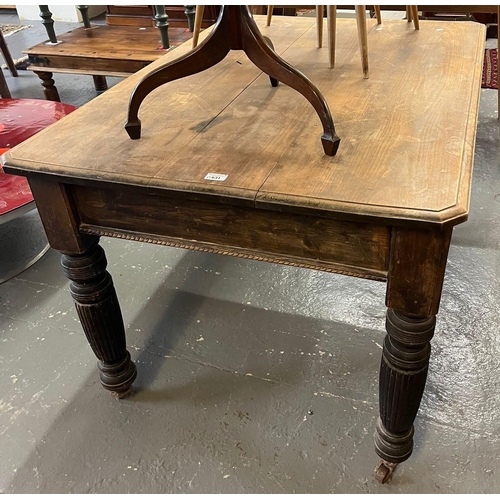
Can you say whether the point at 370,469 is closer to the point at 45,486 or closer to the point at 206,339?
the point at 206,339

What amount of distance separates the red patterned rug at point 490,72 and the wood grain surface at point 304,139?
166cm

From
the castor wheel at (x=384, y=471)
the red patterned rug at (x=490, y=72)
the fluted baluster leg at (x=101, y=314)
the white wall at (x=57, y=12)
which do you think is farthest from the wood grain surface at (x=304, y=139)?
the white wall at (x=57, y=12)

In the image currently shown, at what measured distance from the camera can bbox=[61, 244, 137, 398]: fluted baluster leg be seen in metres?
1.09

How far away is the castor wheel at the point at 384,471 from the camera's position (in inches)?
43.6

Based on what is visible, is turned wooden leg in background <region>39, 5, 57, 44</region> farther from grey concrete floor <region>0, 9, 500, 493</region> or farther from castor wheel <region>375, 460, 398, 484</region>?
castor wheel <region>375, 460, 398, 484</region>

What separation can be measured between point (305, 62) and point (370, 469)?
3.29 ft

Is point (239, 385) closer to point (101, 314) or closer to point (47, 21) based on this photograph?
point (101, 314)

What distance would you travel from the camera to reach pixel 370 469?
1.15 m

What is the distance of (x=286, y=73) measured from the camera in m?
0.97

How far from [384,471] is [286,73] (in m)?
0.84

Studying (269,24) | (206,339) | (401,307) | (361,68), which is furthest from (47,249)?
(401,307)

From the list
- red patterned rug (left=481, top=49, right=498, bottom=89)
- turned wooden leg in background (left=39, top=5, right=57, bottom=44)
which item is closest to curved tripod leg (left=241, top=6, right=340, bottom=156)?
turned wooden leg in background (left=39, top=5, right=57, bottom=44)

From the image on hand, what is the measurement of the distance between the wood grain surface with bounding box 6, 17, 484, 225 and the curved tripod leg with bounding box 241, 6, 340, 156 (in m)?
0.04

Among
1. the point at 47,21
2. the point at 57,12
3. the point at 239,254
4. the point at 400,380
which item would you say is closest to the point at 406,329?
the point at 400,380
